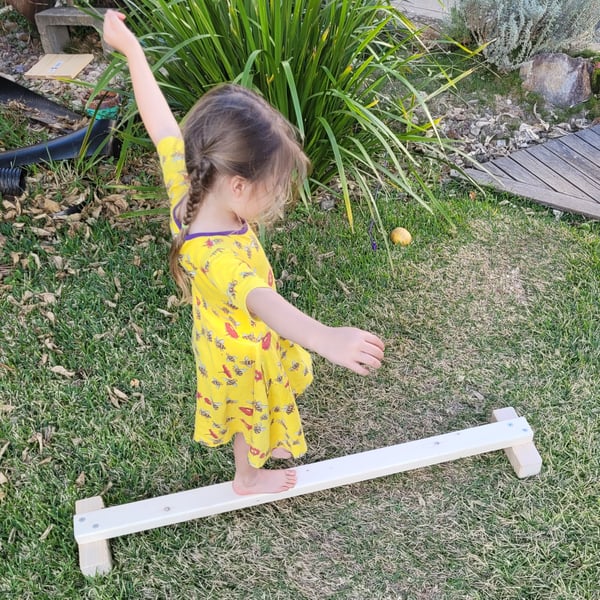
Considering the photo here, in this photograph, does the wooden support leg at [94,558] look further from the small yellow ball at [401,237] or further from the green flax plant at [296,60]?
the small yellow ball at [401,237]

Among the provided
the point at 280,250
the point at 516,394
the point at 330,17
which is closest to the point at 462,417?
the point at 516,394

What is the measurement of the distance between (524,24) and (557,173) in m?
1.18

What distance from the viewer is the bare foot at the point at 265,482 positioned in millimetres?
1965

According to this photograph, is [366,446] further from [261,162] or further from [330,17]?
[330,17]

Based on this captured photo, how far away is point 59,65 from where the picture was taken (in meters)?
4.07

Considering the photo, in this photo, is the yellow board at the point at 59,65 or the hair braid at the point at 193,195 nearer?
the hair braid at the point at 193,195

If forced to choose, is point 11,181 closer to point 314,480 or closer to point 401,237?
point 401,237

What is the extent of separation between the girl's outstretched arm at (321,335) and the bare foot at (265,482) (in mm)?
844

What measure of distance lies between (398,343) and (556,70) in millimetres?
2425

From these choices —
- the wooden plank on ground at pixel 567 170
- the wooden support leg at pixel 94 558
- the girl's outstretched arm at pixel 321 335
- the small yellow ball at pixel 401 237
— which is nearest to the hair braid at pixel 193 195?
the girl's outstretched arm at pixel 321 335

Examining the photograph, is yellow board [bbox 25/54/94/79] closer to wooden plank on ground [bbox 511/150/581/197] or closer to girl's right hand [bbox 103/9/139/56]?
girl's right hand [bbox 103/9/139/56]

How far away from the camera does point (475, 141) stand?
12.1ft

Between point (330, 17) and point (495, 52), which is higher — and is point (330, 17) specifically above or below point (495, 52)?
above

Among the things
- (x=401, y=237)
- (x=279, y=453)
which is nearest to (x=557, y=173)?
(x=401, y=237)
